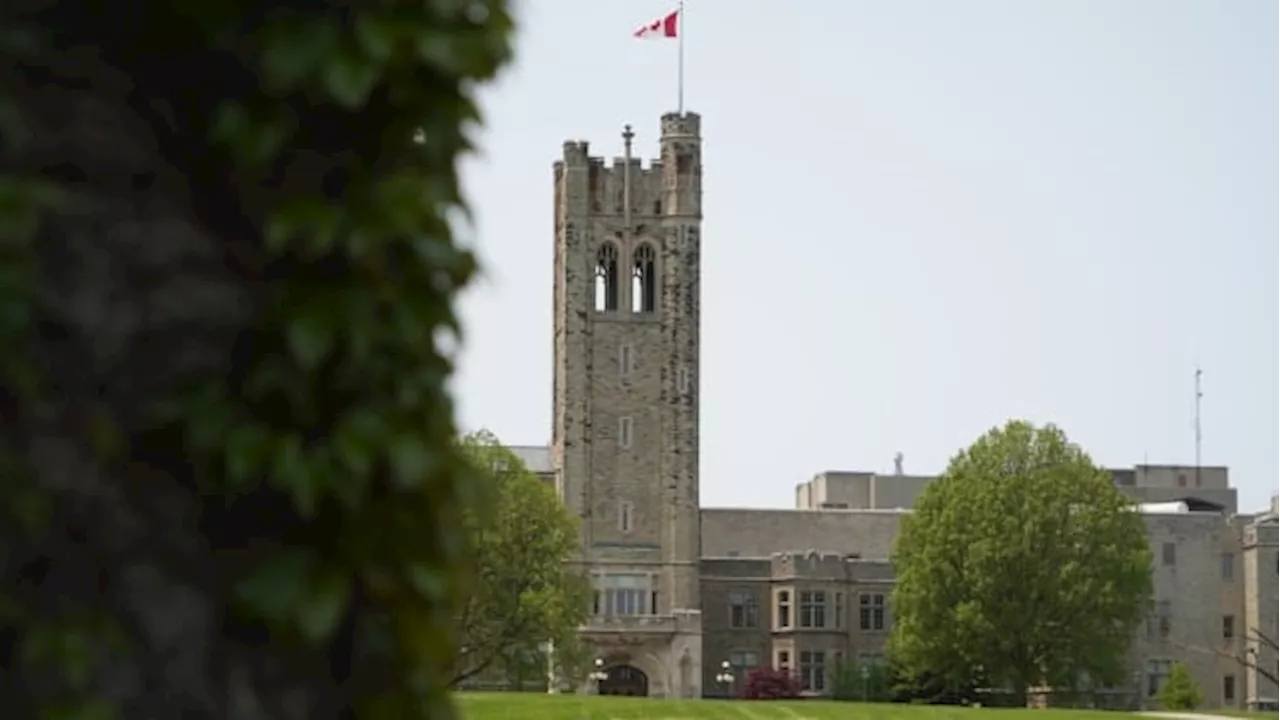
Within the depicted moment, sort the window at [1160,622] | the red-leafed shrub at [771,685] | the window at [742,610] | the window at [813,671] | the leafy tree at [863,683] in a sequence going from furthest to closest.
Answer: the window at [1160,622] → the window at [742,610] → the window at [813,671] → the red-leafed shrub at [771,685] → the leafy tree at [863,683]

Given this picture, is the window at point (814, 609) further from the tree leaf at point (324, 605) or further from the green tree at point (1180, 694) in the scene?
the tree leaf at point (324, 605)

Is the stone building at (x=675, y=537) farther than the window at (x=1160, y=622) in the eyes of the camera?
No

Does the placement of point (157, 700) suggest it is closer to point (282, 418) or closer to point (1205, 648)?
point (282, 418)

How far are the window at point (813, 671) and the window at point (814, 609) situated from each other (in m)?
1.11

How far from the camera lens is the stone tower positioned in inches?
3617

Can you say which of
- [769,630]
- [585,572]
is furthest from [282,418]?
[769,630]

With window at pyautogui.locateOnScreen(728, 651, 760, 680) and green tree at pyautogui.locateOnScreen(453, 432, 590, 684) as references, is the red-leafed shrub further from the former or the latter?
green tree at pyautogui.locateOnScreen(453, 432, 590, 684)

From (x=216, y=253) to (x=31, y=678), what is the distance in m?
0.68

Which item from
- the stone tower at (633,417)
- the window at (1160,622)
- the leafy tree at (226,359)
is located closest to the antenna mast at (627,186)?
the stone tower at (633,417)

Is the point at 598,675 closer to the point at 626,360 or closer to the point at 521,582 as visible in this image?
the point at 626,360

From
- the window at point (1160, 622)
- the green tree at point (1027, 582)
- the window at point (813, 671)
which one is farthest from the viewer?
the window at point (1160, 622)

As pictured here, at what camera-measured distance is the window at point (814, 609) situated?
99.1 m

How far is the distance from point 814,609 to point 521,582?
2928 centimetres

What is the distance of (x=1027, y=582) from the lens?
7844 centimetres
